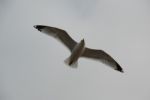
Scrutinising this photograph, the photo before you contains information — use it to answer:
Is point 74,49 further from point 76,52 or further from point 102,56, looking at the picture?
point 102,56

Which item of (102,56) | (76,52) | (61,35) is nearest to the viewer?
(76,52)

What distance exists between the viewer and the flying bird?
47.7 ft

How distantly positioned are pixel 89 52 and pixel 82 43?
114 cm

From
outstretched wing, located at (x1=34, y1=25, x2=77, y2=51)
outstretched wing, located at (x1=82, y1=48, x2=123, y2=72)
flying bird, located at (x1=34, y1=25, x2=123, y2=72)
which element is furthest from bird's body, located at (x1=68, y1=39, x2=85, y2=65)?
outstretched wing, located at (x1=82, y1=48, x2=123, y2=72)

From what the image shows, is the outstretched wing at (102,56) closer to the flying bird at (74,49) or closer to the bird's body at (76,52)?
the flying bird at (74,49)

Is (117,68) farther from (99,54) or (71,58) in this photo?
(71,58)

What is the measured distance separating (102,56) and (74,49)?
1511 millimetres

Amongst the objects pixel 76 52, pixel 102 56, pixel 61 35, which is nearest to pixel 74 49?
pixel 76 52

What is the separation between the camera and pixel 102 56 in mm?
15781

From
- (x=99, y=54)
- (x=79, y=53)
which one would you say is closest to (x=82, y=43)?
(x=79, y=53)

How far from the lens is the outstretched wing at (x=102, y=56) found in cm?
1566

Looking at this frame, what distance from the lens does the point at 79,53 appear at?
14648 millimetres

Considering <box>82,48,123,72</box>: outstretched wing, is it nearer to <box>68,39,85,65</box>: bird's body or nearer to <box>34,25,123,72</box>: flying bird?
<box>34,25,123,72</box>: flying bird

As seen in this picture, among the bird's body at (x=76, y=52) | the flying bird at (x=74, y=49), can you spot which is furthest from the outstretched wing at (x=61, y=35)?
the bird's body at (x=76, y=52)
